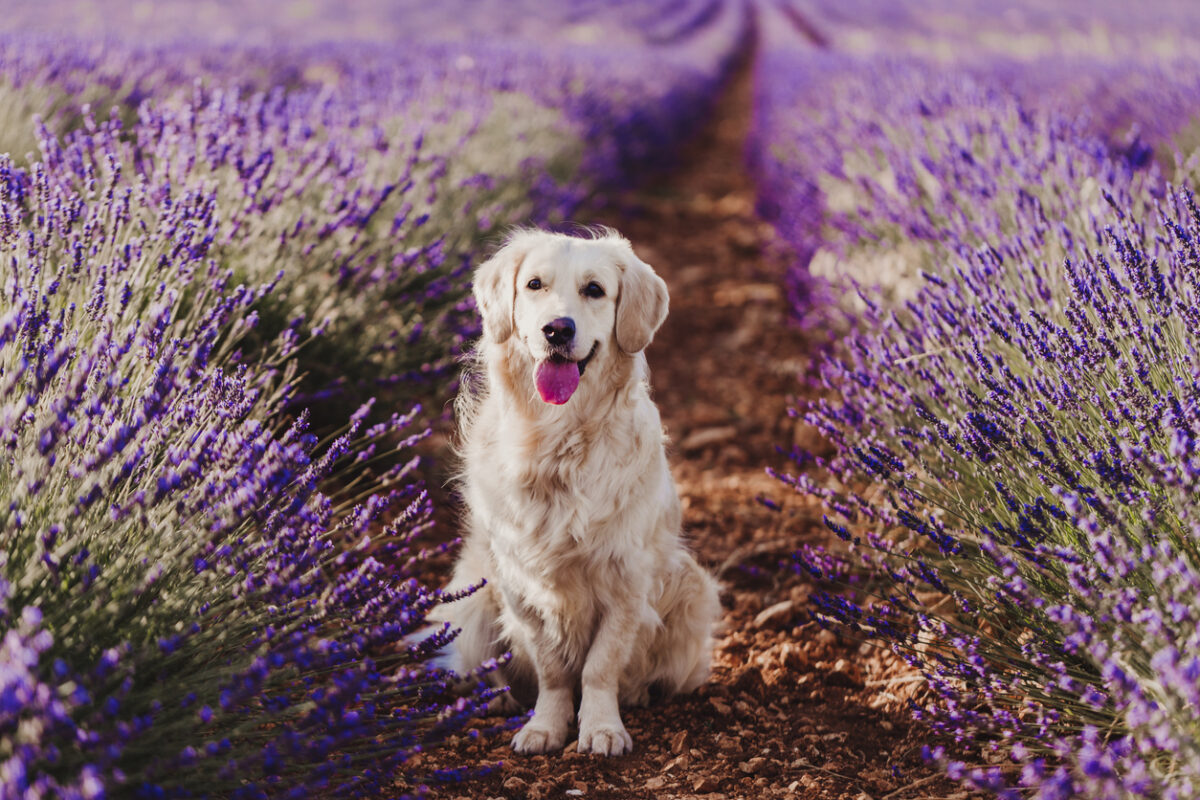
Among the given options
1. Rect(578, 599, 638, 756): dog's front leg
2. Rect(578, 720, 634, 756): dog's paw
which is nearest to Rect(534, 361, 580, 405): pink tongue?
Rect(578, 599, 638, 756): dog's front leg

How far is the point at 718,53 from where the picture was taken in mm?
22000

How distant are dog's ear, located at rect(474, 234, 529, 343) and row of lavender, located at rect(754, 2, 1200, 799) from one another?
2.44 ft

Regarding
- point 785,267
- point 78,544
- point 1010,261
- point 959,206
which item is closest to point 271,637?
point 78,544

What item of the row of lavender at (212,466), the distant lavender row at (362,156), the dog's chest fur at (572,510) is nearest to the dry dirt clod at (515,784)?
the row of lavender at (212,466)

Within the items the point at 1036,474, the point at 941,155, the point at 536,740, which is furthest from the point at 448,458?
the point at 941,155

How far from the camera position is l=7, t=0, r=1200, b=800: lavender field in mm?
1444

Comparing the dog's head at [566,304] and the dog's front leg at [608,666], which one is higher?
the dog's head at [566,304]

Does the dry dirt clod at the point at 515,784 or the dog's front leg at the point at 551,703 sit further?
the dog's front leg at the point at 551,703

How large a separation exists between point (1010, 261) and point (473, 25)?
60.9 feet

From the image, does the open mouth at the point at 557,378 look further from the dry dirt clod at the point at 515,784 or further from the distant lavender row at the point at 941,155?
the distant lavender row at the point at 941,155

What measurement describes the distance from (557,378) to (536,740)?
778 millimetres

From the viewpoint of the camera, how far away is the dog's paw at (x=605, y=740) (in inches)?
85.8

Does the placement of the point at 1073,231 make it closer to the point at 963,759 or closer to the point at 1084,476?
the point at 1084,476

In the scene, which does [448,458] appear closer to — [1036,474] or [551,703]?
[551,703]
